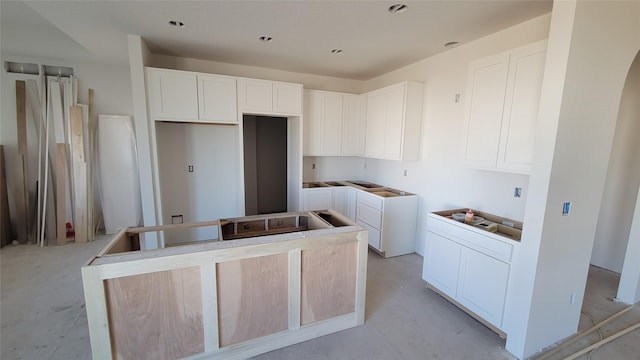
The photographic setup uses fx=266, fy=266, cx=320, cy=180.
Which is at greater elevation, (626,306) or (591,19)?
(591,19)

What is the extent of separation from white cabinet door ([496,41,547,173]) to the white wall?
538cm

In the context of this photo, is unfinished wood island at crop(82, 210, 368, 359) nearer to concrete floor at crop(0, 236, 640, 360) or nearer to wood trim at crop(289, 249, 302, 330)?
wood trim at crop(289, 249, 302, 330)

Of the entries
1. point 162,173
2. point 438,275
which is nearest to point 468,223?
point 438,275

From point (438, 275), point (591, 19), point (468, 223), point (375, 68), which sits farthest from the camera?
point (375, 68)

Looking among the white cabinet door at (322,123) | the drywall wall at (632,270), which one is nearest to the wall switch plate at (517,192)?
the drywall wall at (632,270)

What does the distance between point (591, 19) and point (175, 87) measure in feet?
12.9

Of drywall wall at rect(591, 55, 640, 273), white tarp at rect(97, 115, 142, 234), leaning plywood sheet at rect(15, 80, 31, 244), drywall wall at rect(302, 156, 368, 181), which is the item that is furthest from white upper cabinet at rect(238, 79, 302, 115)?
drywall wall at rect(591, 55, 640, 273)

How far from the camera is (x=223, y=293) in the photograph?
1.92m

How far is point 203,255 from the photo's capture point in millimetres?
1825

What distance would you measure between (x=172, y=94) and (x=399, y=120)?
3002 millimetres

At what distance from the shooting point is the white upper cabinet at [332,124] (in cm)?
439

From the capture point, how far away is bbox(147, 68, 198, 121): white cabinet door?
127 inches

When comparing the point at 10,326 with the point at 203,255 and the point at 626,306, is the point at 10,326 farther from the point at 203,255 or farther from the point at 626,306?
the point at 626,306

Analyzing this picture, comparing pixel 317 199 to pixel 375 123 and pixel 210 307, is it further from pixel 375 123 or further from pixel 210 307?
pixel 210 307
